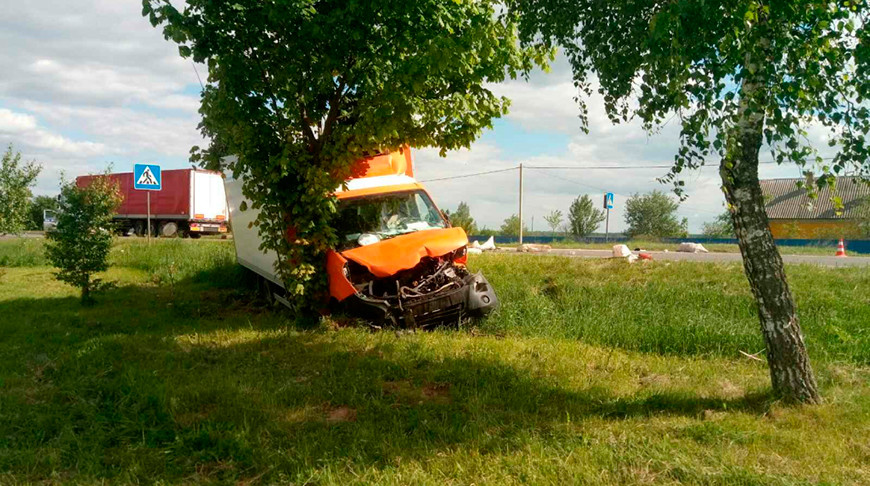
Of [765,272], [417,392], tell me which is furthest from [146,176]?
[765,272]

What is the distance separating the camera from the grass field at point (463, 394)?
417 centimetres

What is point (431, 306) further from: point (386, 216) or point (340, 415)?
point (340, 415)

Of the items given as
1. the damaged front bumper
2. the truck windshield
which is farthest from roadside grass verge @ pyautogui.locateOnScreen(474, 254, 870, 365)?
the truck windshield

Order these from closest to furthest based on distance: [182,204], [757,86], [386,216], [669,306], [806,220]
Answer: [757,86], [669,306], [386,216], [182,204], [806,220]

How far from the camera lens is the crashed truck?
816cm

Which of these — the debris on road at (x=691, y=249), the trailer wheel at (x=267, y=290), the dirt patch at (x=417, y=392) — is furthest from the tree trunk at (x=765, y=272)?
the debris on road at (x=691, y=249)

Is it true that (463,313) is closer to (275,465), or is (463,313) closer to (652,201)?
(275,465)

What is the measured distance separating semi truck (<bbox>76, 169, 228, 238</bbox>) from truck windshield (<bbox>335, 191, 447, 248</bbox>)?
2488 cm

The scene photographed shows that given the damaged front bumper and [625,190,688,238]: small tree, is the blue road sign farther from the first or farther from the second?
[625,190,688,238]: small tree

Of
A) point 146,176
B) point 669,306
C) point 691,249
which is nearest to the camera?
point 669,306

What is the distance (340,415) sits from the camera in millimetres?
5359

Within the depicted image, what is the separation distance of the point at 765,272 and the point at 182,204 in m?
32.1

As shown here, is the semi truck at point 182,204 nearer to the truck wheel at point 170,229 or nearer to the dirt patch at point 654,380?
the truck wheel at point 170,229

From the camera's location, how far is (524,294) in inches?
400
